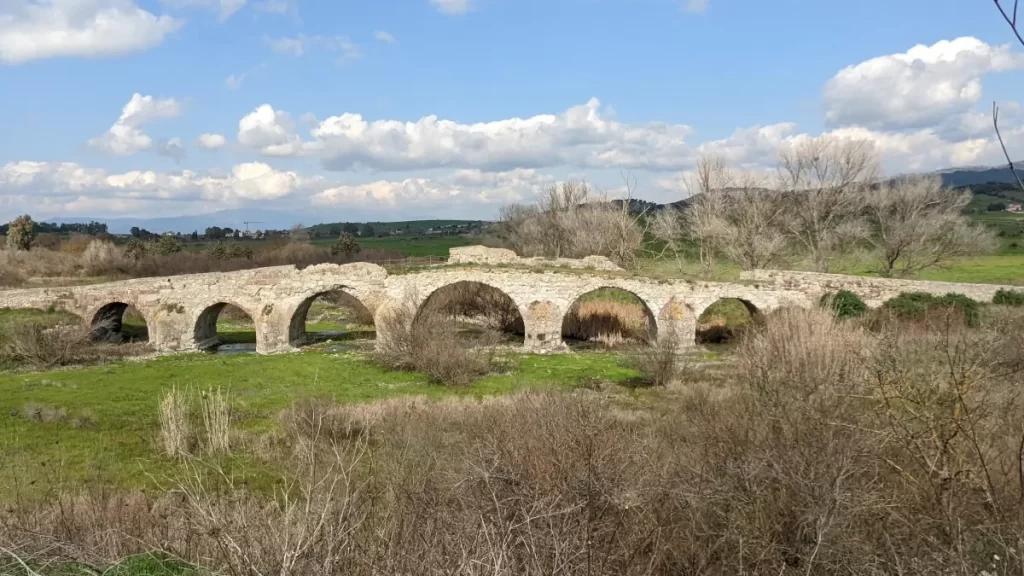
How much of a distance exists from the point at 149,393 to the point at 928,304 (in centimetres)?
2560

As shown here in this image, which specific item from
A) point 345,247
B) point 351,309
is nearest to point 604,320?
point 351,309

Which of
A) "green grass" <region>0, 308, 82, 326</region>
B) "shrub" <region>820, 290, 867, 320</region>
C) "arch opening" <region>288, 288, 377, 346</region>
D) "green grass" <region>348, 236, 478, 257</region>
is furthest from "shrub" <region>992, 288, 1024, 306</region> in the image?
"green grass" <region>348, 236, 478, 257</region>

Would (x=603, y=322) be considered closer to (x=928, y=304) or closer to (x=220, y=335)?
(x=928, y=304)

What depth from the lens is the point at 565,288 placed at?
82.3 feet

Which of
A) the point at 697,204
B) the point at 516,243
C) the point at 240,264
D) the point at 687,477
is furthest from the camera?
the point at 516,243

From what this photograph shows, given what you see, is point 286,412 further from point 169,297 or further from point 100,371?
point 169,297

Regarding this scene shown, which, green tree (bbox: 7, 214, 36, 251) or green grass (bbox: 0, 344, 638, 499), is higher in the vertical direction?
green tree (bbox: 7, 214, 36, 251)

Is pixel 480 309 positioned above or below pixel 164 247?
below

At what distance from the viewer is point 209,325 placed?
90.0 ft

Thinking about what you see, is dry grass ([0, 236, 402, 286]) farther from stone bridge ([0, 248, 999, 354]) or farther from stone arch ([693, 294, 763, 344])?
stone arch ([693, 294, 763, 344])

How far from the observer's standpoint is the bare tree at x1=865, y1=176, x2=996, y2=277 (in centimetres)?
3372

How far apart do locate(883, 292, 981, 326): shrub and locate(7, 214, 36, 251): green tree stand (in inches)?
2082

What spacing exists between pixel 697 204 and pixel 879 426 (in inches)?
1308

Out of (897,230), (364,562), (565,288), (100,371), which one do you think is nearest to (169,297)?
(100,371)
